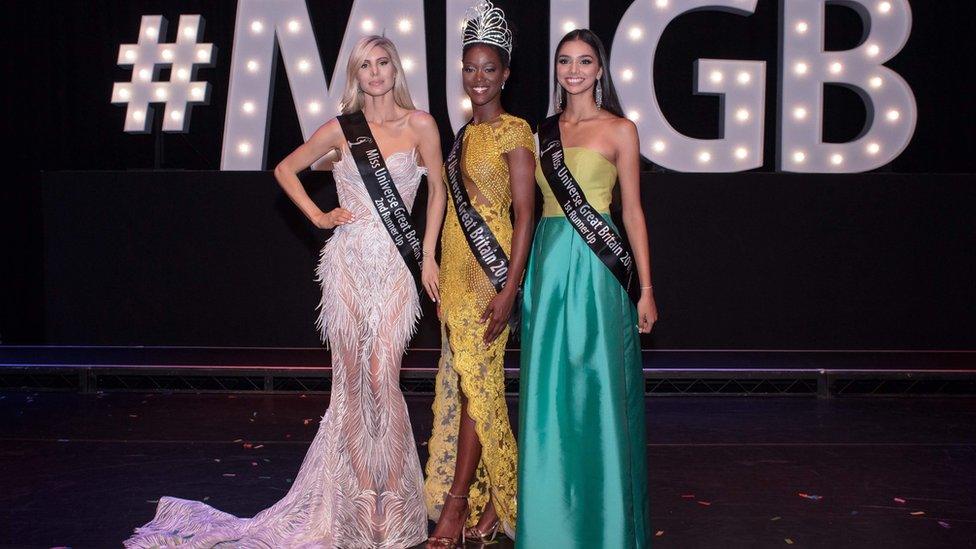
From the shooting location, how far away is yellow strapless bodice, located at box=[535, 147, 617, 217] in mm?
2375

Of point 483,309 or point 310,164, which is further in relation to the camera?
point 310,164

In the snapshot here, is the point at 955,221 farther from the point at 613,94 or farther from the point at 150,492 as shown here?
the point at 150,492

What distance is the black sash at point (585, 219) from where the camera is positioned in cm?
232

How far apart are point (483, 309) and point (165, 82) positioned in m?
4.06

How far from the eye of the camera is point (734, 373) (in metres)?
4.88

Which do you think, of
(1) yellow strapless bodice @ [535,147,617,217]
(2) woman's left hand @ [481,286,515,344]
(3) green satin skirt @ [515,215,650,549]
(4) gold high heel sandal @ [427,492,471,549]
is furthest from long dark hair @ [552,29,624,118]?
(4) gold high heel sandal @ [427,492,471,549]

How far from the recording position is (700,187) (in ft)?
17.7

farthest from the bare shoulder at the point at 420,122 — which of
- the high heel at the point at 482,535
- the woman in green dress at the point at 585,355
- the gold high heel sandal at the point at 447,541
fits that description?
the high heel at the point at 482,535

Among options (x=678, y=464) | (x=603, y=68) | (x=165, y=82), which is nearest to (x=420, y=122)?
(x=603, y=68)

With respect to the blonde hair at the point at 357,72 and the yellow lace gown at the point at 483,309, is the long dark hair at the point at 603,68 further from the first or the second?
the blonde hair at the point at 357,72

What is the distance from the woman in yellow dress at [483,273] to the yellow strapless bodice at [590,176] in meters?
0.08

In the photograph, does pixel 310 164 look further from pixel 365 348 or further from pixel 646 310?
pixel 646 310

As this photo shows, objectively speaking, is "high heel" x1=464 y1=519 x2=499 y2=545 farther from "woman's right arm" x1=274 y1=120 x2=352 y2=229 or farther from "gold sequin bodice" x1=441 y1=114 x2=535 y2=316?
"woman's right arm" x1=274 y1=120 x2=352 y2=229

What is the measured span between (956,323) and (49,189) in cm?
557
